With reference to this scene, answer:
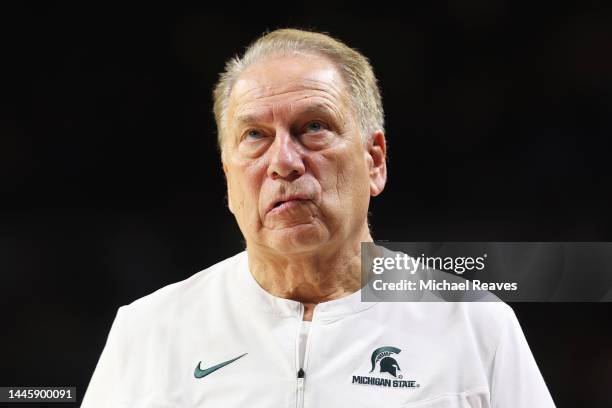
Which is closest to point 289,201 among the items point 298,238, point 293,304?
point 298,238

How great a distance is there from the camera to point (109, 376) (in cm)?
258

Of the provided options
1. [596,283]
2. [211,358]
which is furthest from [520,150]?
[211,358]

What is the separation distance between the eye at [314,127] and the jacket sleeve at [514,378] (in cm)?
94

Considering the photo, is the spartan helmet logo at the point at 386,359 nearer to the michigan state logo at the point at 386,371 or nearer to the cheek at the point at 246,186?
the michigan state logo at the point at 386,371

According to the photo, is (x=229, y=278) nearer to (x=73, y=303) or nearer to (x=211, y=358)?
(x=211, y=358)

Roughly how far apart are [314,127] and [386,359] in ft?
2.66

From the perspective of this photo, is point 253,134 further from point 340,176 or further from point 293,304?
point 293,304

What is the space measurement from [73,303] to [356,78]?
1.63m

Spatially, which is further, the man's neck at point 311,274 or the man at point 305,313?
the man's neck at point 311,274

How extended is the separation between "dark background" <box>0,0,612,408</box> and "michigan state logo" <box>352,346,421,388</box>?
862mm

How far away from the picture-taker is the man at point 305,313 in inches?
93.3

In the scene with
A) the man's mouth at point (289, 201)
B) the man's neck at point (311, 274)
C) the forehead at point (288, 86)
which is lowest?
the man's neck at point (311, 274)

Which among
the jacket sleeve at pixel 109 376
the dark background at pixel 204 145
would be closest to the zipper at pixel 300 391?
the jacket sleeve at pixel 109 376

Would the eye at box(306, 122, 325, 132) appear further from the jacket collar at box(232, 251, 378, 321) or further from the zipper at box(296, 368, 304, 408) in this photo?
the zipper at box(296, 368, 304, 408)
